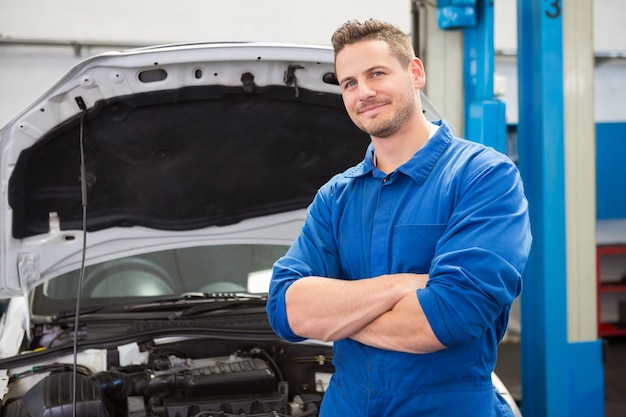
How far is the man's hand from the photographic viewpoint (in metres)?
1.46

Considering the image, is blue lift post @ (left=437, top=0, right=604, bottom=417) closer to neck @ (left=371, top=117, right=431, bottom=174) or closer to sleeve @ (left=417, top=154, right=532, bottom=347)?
neck @ (left=371, top=117, right=431, bottom=174)

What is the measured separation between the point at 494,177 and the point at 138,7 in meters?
6.28

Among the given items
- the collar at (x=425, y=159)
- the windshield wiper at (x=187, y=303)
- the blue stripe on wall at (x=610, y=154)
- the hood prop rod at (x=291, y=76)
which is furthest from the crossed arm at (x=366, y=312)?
the blue stripe on wall at (x=610, y=154)

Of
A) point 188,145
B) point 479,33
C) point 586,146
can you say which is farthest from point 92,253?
point 586,146

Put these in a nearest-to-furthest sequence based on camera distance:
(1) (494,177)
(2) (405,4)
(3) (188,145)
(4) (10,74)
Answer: (1) (494,177), (3) (188,145), (4) (10,74), (2) (405,4)

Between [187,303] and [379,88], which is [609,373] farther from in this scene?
[379,88]

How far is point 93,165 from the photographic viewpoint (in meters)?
2.49

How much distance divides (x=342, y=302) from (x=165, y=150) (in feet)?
4.15

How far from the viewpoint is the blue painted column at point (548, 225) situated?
3.19 metres

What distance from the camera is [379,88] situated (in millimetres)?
1545

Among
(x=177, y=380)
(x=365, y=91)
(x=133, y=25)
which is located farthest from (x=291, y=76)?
(x=133, y=25)

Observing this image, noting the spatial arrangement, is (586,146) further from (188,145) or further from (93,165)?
(93,165)

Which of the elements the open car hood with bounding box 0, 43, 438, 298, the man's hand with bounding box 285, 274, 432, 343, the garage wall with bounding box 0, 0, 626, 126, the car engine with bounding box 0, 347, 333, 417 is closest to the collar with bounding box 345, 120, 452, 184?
the man's hand with bounding box 285, 274, 432, 343

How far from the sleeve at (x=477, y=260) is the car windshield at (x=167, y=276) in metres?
1.51
